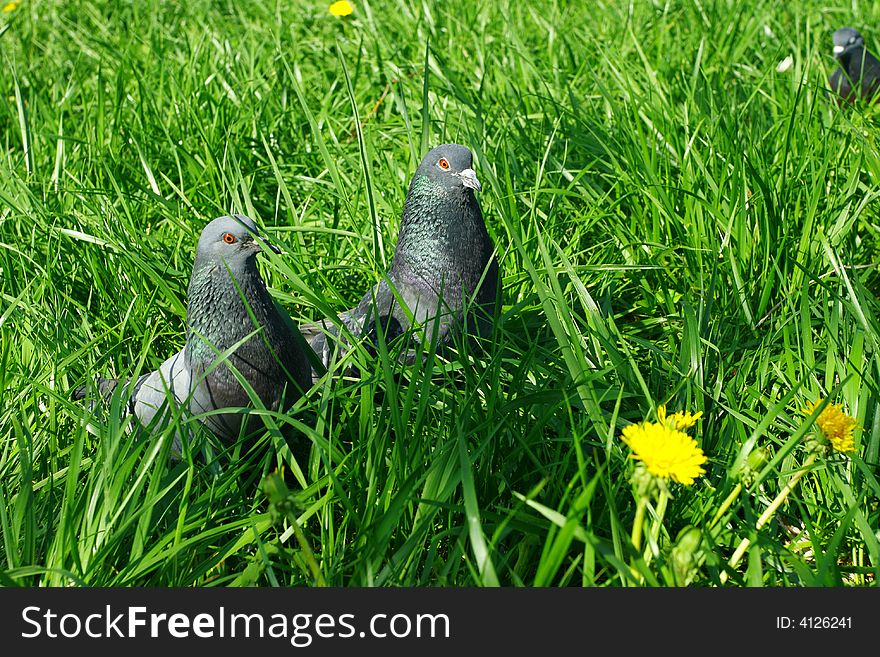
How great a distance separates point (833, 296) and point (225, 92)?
2.83 meters

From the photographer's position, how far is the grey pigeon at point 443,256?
2.78m

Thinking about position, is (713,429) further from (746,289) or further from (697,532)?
(697,532)

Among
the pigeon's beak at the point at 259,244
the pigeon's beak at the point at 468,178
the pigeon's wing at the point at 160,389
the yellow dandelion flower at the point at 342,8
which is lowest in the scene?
the pigeon's wing at the point at 160,389

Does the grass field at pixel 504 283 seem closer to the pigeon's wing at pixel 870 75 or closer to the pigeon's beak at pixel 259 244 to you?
the pigeon's beak at pixel 259 244

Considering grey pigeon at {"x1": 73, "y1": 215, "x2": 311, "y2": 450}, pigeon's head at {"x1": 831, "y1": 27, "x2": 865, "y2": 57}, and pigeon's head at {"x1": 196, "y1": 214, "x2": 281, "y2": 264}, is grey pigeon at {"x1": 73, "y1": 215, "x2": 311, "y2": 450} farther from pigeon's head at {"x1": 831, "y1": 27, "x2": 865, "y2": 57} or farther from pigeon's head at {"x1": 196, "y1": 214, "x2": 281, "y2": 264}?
pigeon's head at {"x1": 831, "y1": 27, "x2": 865, "y2": 57}

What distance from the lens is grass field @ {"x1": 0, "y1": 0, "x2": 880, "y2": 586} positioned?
2.00m

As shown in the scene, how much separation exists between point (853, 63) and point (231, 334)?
3.61 metres

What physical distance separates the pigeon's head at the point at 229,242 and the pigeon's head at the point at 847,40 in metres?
3.44

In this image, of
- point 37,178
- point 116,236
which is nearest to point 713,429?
point 116,236

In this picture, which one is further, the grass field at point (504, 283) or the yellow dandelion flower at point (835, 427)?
the grass field at point (504, 283)

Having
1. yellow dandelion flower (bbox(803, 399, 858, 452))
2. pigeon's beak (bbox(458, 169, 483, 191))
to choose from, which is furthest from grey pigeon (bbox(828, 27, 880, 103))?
yellow dandelion flower (bbox(803, 399, 858, 452))

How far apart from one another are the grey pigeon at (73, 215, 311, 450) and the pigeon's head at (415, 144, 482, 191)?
0.61m

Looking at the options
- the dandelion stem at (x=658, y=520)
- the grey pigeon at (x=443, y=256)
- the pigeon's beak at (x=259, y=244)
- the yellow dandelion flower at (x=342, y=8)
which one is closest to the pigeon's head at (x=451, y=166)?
the grey pigeon at (x=443, y=256)

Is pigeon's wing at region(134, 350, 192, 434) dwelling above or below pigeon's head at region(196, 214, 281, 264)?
below
